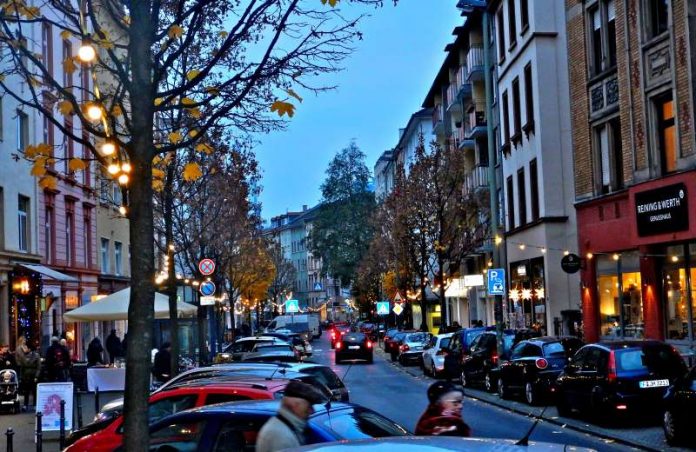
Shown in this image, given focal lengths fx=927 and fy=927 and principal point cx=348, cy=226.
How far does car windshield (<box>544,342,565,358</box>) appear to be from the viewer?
71.6 ft

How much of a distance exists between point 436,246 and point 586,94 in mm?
18659

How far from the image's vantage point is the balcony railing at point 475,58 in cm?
4756

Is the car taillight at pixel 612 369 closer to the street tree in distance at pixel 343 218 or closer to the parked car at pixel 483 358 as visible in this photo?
the parked car at pixel 483 358

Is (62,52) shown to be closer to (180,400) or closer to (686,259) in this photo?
(686,259)

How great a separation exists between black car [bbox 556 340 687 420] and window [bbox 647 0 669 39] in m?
10.1

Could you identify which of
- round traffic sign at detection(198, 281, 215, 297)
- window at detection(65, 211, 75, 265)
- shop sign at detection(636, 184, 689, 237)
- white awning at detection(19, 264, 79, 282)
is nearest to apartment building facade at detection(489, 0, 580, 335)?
shop sign at detection(636, 184, 689, 237)

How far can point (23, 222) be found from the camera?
31.0 meters

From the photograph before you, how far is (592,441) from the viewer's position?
16.3 metres

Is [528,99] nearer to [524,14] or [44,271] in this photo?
[524,14]

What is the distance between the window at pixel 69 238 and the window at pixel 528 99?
1832 centimetres

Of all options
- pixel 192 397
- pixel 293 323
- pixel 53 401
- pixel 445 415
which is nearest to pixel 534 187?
pixel 53 401

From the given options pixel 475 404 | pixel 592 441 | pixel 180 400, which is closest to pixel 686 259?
pixel 475 404

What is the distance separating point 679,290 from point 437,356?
11382mm

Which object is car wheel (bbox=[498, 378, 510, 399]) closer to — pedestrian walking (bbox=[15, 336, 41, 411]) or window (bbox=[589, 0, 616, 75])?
window (bbox=[589, 0, 616, 75])
